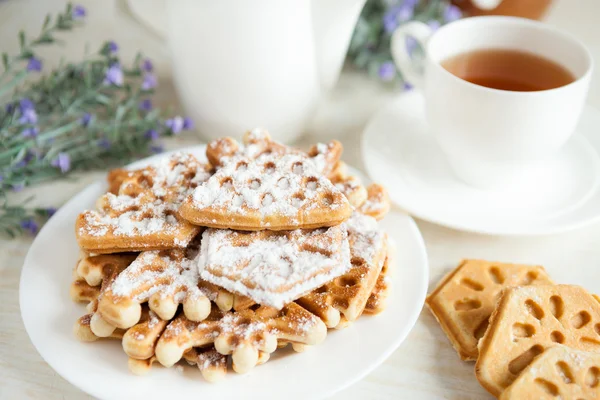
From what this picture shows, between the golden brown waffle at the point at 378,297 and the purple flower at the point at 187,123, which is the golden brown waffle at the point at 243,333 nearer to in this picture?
the golden brown waffle at the point at 378,297

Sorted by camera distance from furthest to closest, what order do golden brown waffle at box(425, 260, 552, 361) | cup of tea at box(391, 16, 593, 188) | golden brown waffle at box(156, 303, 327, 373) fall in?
cup of tea at box(391, 16, 593, 188) → golden brown waffle at box(425, 260, 552, 361) → golden brown waffle at box(156, 303, 327, 373)

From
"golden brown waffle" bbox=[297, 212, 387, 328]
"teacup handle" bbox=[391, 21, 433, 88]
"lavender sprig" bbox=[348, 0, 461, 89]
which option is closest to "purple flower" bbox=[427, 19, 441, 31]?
"lavender sprig" bbox=[348, 0, 461, 89]

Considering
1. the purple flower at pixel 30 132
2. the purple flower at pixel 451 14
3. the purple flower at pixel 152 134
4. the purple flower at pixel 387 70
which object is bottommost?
the purple flower at pixel 152 134

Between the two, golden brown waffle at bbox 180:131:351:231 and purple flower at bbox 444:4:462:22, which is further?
purple flower at bbox 444:4:462:22

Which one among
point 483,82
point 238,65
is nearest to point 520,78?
point 483,82

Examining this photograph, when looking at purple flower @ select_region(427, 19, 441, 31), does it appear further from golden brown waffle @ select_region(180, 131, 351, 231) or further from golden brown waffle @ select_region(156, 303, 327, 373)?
golden brown waffle @ select_region(156, 303, 327, 373)

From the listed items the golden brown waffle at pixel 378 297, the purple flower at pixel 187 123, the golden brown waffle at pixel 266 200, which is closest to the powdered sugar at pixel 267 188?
the golden brown waffle at pixel 266 200

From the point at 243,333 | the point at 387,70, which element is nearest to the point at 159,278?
the point at 243,333
